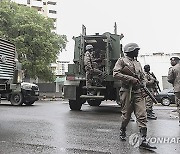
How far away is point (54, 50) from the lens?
2514cm

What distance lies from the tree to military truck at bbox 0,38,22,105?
16389mm

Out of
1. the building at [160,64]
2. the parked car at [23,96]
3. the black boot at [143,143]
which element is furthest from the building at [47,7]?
the black boot at [143,143]

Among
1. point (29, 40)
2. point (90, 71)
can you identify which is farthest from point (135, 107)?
point (29, 40)

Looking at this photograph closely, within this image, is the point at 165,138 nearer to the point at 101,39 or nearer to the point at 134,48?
the point at 134,48

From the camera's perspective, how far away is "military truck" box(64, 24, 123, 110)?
9766 millimetres

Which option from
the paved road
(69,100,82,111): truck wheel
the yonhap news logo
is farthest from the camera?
(69,100,82,111): truck wheel

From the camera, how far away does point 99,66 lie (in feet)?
34.4

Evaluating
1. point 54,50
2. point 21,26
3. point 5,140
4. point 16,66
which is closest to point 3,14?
point 21,26

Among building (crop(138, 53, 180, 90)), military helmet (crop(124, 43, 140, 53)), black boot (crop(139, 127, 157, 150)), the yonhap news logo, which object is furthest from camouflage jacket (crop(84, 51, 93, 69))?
building (crop(138, 53, 180, 90))

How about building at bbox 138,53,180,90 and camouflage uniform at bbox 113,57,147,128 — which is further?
building at bbox 138,53,180,90

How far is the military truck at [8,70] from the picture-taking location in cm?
651

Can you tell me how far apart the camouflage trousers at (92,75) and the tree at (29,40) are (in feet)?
47.4

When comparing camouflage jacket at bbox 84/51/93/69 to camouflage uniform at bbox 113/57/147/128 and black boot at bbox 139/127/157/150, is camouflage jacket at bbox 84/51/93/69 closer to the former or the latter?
camouflage uniform at bbox 113/57/147/128

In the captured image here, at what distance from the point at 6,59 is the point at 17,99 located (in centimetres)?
682
